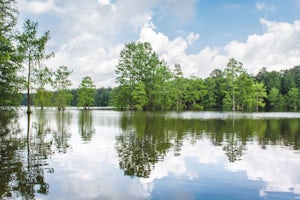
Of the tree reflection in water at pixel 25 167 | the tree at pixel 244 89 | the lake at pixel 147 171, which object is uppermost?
the tree at pixel 244 89

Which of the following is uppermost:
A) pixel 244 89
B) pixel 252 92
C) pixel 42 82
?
pixel 244 89

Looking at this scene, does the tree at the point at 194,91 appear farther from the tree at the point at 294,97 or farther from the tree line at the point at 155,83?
the tree at the point at 294,97

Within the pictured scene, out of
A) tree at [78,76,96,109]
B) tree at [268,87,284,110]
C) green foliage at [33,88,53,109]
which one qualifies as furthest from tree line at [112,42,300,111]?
green foliage at [33,88,53,109]

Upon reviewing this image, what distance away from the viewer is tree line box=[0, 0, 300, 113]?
85.9 ft

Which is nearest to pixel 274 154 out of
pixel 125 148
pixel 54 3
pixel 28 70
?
pixel 125 148

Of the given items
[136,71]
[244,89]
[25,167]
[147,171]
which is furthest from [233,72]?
[25,167]

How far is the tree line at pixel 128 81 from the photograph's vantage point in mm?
26170

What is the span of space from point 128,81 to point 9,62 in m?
48.6

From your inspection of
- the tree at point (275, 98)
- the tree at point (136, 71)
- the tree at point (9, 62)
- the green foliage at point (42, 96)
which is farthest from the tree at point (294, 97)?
the tree at point (9, 62)

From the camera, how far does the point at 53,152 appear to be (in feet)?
43.0

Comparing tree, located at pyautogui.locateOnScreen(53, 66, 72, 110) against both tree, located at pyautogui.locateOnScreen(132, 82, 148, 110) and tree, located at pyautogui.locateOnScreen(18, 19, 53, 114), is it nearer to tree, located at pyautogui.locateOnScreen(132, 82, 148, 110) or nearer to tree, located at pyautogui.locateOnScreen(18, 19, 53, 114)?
tree, located at pyautogui.locateOnScreen(132, 82, 148, 110)

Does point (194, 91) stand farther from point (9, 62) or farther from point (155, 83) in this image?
point (9, 62)

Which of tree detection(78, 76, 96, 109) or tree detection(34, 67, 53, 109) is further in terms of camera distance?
tree detection(78, 76, 96, 109)

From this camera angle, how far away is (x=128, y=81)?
241 feet
